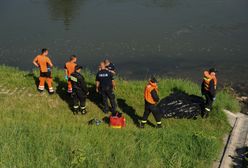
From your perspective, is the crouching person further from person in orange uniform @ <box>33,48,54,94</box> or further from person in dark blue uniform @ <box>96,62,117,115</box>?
person in orange uniform @ <box>33,48,54,94</box>

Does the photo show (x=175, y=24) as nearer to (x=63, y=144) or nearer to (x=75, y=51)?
(x=75, y=51)

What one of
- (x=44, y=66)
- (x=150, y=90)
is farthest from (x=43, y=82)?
(x=150, y=90)

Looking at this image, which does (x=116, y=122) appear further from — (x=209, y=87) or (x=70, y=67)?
(x=209, y=87)

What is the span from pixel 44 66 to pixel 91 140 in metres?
4.90

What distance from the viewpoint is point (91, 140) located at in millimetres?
9312

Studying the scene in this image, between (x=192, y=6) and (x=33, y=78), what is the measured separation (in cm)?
2075

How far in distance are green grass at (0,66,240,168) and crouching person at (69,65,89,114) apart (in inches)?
13.5

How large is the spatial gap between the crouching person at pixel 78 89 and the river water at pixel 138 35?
780 cm

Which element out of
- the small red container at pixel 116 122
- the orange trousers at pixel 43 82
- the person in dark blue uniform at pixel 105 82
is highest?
the person in dark blue uniform at pixel 105 82

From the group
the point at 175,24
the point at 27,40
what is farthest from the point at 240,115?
the point at 27,40

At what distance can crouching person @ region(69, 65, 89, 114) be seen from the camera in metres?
11.7

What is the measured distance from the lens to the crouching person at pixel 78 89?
1168 cm

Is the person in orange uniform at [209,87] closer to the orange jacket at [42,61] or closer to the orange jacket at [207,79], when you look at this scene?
the orange jacket at [207,79]

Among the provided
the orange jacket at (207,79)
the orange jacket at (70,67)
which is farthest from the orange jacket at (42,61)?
the orange jacket at (207,79)
